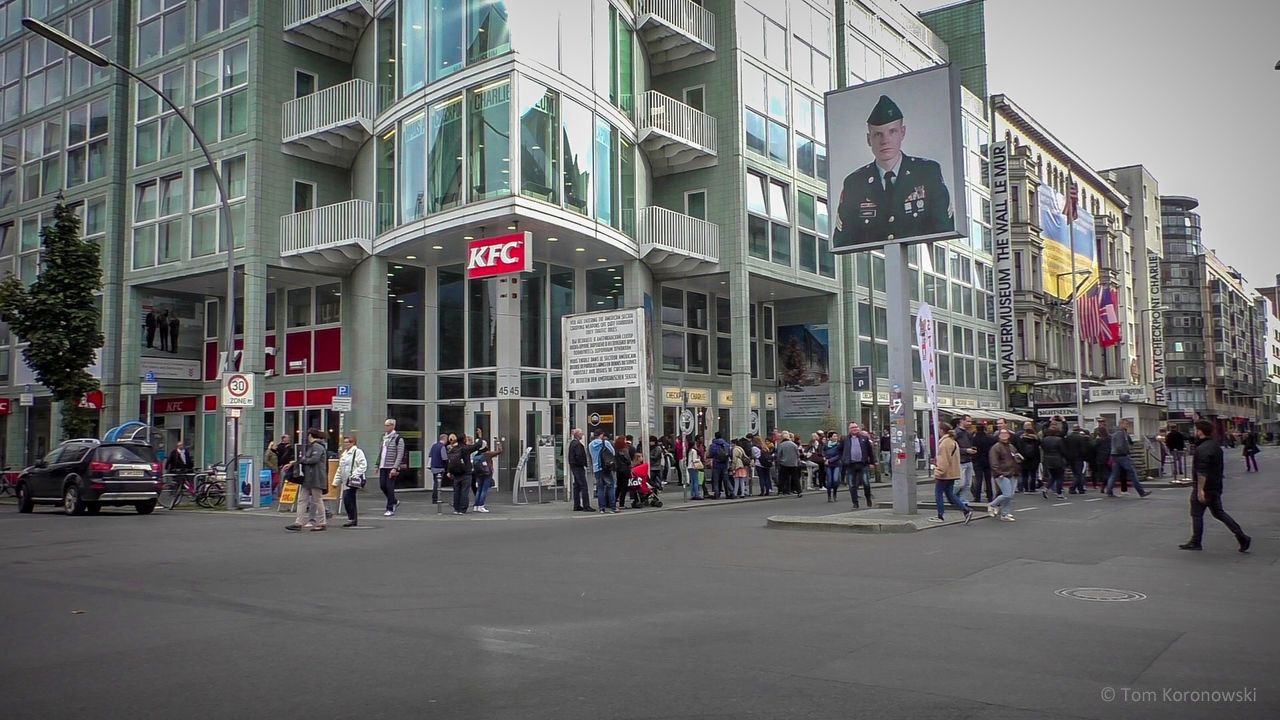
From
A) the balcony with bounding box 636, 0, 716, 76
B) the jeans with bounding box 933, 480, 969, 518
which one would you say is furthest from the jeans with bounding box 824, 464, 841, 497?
the balcony with bounding box 636, 0, 716, 76

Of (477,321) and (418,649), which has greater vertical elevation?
(477,321)

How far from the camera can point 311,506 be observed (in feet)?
57.4

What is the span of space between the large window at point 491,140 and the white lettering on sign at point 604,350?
4357 millimetres

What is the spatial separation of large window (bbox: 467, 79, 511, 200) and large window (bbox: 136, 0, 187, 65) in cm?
1404

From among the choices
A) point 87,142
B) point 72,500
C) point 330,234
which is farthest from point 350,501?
point 87,142

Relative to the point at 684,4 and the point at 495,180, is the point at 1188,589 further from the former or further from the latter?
the point at 684,4

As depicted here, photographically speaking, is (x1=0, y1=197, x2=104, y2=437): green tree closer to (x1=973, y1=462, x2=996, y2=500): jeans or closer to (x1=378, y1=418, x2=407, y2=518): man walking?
(x1=378, y1=418, x2=407, y2=518): man walking

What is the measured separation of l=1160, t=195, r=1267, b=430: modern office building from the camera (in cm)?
11544

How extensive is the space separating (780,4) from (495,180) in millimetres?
17193

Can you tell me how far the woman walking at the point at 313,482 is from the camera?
55.5ft

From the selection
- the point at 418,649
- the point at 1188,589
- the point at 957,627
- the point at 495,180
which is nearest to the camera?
the point at 418,649

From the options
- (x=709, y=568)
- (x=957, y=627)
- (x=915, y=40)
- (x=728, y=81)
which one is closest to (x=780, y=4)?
(x=728, y=81)

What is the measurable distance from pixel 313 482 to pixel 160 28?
2551cm

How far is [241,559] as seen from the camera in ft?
41.9
